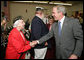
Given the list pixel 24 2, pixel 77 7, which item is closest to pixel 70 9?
pixel 77 7

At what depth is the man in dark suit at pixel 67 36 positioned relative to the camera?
1.52 m

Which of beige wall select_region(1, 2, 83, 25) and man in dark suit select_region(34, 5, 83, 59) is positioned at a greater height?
beige wall select_region(1, 2, 83, 25)

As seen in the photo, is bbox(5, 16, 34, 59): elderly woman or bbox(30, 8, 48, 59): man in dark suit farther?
bbox(30, 8, 48, 59): man in dark suit

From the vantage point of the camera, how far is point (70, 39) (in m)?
1.61

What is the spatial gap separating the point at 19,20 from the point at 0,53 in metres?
0.89

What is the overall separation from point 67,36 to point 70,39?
7cm

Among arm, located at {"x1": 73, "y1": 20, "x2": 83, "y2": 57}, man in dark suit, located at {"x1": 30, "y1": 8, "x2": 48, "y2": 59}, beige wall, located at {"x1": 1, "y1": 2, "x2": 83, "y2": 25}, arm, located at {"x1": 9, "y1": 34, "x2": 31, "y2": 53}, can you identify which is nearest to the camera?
arm, located at {"x1": 73, "y1": 20, "x2": 83, "y2": 57}

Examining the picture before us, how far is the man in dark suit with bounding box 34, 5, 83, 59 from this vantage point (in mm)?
1521

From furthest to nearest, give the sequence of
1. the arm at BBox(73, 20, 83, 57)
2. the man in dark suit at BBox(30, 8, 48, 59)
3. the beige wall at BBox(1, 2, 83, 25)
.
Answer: the beige wall at BBox(1, 2, 83, 25) < the man in dark suit at BBox(30, 8, 48, 59) < the arm at BBox(73, 20, 83, 57)

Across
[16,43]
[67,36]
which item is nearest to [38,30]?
[16,43]

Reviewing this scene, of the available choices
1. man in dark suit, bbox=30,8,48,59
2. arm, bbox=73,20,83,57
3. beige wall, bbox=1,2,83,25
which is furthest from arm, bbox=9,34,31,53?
Answer: beige wall, bbox=1,2,83,25

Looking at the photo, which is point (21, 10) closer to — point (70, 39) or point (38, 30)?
point (38, 30)

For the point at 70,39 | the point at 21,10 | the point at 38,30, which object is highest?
the point at 21,10

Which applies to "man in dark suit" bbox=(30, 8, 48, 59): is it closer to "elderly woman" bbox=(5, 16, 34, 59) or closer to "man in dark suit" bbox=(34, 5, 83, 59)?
"elderly woman" bbox=(5, 16, 34, 59)
